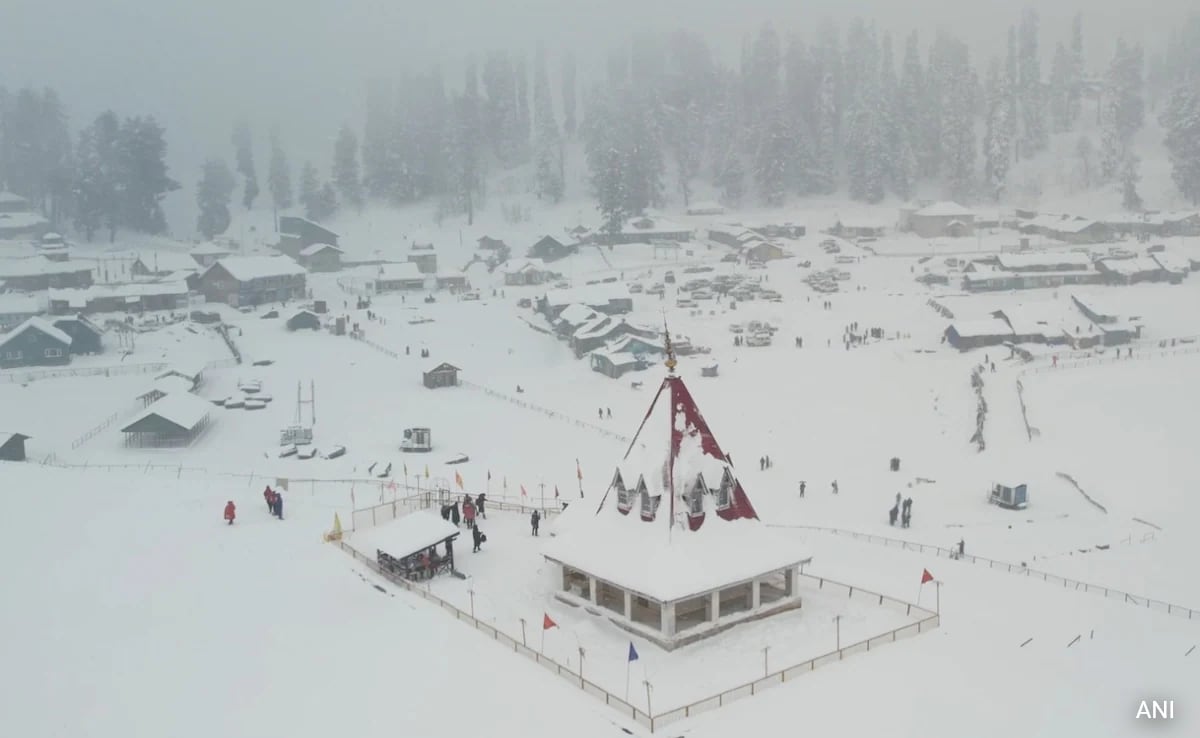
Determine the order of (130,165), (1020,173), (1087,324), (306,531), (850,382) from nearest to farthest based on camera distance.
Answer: (306,531) < (850,382) < (1087,324) < (130,165) < (1020,173)

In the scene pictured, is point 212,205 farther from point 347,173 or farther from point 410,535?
point 410,535

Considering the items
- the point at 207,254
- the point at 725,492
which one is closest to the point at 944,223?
the point at 207,254

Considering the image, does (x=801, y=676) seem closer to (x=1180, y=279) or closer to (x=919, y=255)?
(x=1180, y=279)

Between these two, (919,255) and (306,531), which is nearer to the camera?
(306,531)

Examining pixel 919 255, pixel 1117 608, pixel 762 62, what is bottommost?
pixel 1117 608

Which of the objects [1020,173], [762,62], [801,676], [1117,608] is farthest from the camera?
[762,62]

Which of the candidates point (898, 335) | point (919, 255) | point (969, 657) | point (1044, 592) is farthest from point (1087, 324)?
point (969, 657)
